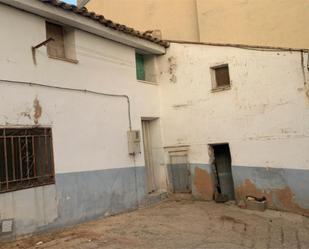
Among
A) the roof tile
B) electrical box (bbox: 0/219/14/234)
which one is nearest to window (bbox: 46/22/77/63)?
the roof tile

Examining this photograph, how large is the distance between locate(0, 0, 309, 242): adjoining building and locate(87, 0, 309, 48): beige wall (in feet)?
6.52

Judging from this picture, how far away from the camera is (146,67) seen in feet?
40.0

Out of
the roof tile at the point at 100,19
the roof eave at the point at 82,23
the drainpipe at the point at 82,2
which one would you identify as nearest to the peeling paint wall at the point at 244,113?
the roof tile at the point at 100,19

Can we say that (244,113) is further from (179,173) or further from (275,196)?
(179,173)

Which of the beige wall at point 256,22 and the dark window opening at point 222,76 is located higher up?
the beige wall at point 256,22

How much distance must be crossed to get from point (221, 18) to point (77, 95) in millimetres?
6147

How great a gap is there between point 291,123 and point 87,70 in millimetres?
4933


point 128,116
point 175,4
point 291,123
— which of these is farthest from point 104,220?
point 175,4

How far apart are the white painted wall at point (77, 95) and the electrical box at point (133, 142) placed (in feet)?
0.56

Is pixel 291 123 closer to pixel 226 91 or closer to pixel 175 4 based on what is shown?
pixel 226 91

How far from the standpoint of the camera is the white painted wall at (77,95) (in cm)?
769

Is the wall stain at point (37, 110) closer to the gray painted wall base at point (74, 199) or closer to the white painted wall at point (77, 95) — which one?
the white painted wall at point (77, 95)

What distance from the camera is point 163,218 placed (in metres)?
9.16

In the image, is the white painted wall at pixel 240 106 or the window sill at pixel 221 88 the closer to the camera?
the white painted wall at pixel 240 106
